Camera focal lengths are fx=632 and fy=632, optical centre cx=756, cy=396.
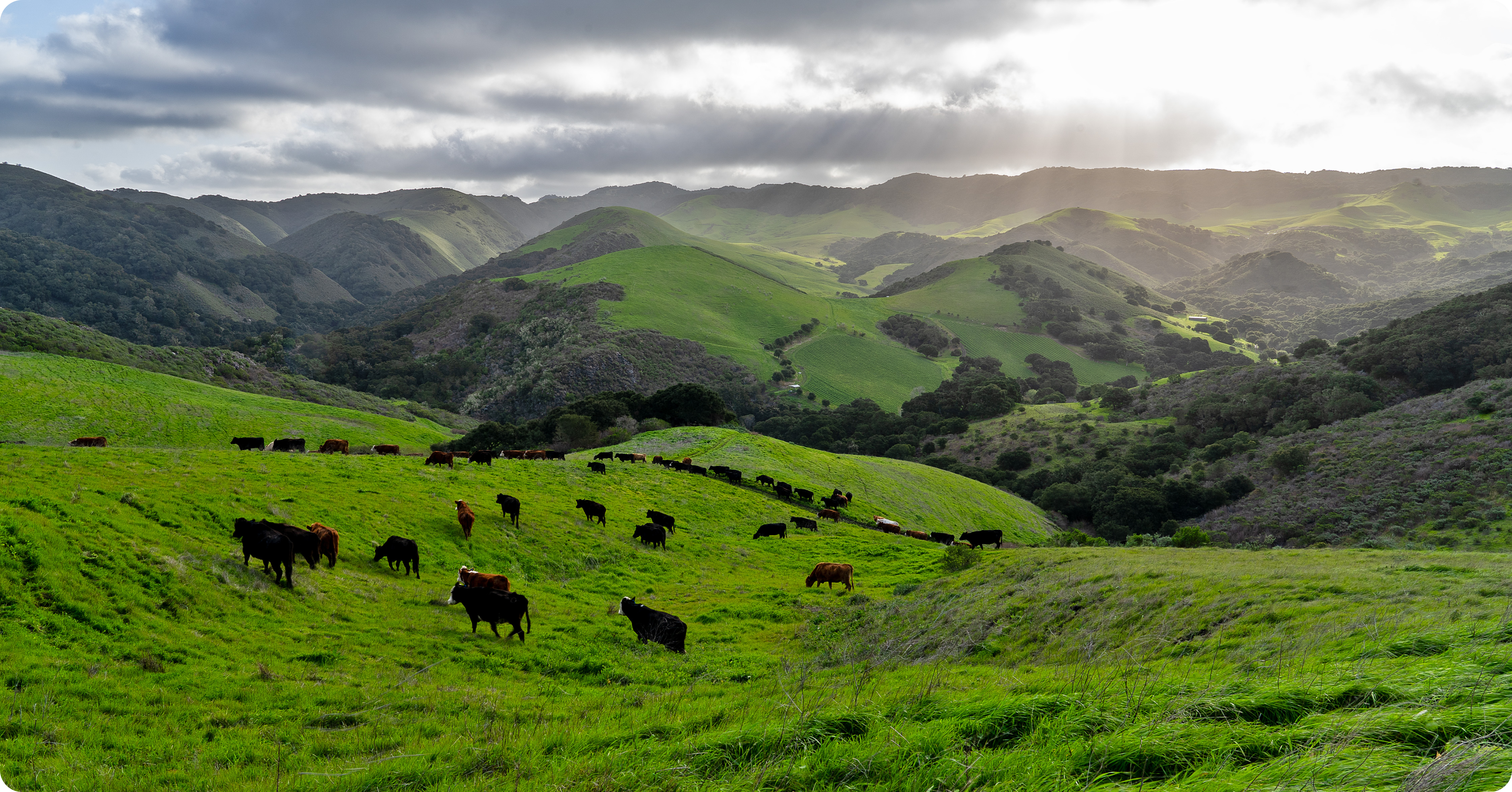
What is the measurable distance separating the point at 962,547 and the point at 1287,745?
27.6 meters

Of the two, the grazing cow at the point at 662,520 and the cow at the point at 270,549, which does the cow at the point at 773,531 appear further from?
the cow at the point at 270,549

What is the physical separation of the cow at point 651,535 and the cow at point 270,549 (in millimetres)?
14472

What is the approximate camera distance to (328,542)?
16.8 m

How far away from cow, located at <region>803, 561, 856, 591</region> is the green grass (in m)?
38.1

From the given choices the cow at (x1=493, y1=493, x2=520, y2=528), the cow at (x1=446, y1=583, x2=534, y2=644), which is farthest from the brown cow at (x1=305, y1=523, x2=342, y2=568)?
the cow at (x1=493, y1=493, x2=520, y2=528)

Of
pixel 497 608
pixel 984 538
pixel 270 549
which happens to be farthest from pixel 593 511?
pixel 984 538

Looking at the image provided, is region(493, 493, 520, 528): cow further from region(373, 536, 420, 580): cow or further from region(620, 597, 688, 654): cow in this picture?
region(620, 597, 688, 654): cow

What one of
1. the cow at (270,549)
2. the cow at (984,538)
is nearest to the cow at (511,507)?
the cow at (270,549)

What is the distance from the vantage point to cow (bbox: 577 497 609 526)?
93.1 ft

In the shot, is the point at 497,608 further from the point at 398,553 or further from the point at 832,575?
the point at 832,575

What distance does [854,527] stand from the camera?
41.9m

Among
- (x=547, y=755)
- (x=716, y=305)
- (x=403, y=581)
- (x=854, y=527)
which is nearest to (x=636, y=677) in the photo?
(x=547, y=755)

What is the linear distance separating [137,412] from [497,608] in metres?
55.2

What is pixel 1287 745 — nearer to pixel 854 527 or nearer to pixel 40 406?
pixel 854 527
